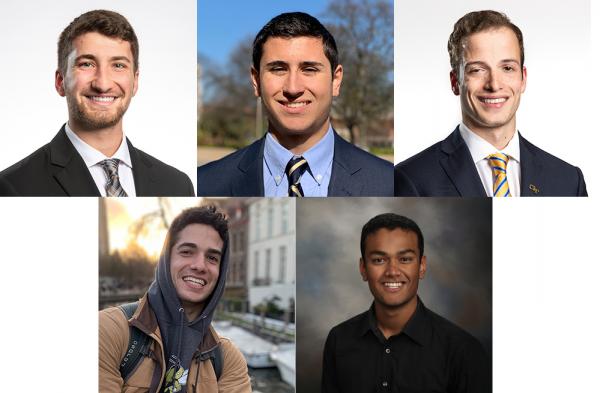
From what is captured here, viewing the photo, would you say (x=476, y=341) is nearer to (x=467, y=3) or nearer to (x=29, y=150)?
(x=467, y=3)

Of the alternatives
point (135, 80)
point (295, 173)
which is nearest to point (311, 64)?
point (295, 173)

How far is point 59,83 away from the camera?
4711mm

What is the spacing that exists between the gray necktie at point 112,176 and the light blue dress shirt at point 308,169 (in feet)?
3.22

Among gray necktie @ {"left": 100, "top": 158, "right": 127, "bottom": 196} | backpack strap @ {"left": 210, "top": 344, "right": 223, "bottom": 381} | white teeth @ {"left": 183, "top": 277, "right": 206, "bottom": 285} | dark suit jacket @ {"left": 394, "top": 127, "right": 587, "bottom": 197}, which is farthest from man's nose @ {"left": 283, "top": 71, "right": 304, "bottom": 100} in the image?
backpack strap @ {"left": 210, "top": 344, "right": 223, "bottom": 381}

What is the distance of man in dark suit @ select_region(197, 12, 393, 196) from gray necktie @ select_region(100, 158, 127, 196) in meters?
0.54

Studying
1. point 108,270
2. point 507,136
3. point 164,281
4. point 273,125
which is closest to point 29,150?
point 108,270

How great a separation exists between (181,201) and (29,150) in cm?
104

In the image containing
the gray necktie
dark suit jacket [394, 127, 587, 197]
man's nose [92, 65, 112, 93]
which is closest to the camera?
man's nose [92, 65, 112, 93]

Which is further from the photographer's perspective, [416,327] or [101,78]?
[416,327]

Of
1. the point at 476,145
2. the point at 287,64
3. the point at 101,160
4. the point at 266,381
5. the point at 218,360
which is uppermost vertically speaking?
the point at 287,64

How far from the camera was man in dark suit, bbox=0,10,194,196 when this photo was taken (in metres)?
4.66

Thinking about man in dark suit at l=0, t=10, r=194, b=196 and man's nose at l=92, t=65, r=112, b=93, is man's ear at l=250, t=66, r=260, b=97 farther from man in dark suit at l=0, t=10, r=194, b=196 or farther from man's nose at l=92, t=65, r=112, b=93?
man's nose at l=92, t=65, r=112, b=93

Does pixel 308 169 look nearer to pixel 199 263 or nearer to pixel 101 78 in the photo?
pixel 199 263

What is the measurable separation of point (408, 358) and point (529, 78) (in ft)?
6.87
